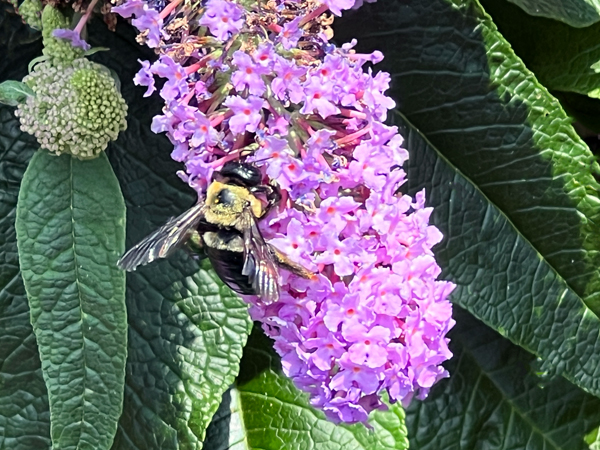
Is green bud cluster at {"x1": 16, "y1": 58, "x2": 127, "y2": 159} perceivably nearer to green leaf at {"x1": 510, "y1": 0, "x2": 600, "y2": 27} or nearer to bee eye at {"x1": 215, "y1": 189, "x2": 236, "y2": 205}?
bee eye at {"x1": 215, "y1": 189, "x2": 236, "y2": 205}

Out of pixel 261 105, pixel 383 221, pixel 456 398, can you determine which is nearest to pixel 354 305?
pixel 383 221

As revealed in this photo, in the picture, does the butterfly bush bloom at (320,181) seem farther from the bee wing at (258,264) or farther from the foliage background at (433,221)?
the foliage background at (433,221)

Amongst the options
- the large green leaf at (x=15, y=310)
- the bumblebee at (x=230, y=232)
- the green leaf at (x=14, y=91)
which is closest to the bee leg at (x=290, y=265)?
the bumblebee at (x=230, y=232)

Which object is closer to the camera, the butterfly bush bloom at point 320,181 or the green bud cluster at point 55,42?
the butterfly bush bloom at point 320,181

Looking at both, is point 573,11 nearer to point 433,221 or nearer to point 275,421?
point 433,221

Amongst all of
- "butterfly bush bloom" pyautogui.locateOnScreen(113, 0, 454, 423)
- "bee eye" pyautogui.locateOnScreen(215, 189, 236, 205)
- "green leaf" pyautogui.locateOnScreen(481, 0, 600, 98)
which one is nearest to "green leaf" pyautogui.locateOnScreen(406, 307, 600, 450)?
"green leaf" pyautogui.locateOnScreen(481, 0, 600, 98)

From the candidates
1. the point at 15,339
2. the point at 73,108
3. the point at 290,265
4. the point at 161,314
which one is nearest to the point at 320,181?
the point at 290,265

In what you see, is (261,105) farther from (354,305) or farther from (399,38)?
(399,38)
